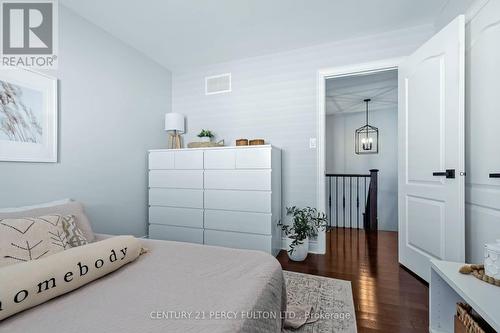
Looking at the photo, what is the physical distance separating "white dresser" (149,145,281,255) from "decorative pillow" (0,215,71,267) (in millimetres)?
1482

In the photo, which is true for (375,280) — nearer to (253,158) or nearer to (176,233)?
(253,158)

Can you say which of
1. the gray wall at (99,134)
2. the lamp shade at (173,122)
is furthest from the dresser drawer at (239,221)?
the lamp shade at (173,122)

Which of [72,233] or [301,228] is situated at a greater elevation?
[72,233]

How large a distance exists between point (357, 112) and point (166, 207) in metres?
4.94

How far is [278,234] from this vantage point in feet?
8.89

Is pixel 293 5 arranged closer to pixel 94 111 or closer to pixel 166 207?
pixel 94 111

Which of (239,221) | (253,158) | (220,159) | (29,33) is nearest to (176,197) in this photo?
(220,159)

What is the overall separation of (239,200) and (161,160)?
1126 mm

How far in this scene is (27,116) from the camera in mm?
1778

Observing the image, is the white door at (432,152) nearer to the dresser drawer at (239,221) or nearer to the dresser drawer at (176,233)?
the dresser drawer at (239,221)

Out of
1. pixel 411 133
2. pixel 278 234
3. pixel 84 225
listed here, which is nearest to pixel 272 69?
pixel 411 133

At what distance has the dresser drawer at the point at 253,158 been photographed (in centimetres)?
234

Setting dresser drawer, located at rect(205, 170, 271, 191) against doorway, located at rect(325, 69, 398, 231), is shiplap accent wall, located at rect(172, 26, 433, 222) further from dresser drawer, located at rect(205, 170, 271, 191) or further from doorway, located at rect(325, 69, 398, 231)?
doorway, located at rect(325, 69, 398, 231)

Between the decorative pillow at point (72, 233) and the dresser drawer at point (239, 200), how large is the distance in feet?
4.53
